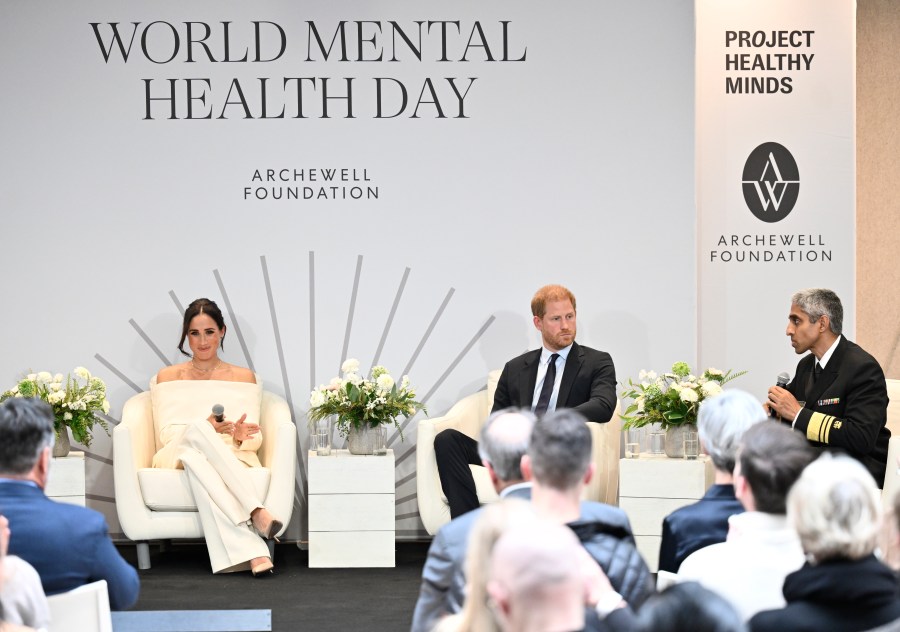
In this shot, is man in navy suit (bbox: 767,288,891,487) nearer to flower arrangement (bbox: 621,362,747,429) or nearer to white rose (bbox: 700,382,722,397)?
white rose (bbox: 700,382,722,397)

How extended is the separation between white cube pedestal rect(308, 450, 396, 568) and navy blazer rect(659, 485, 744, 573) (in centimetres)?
321

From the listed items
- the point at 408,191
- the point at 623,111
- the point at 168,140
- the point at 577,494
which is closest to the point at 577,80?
the point at 623,111

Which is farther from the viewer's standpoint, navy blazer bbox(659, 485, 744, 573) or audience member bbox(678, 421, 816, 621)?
navy blazer bbox(659, 485, 744, 573)

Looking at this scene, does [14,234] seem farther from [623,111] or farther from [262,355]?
[623,111]

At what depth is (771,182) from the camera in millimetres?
7031

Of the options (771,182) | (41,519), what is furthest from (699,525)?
(771,182)

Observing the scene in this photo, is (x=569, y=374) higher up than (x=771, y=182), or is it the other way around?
(x=771, y=182)

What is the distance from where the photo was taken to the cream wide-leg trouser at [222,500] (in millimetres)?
6059

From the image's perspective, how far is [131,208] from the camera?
7043 millimetres

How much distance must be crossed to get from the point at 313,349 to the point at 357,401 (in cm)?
87

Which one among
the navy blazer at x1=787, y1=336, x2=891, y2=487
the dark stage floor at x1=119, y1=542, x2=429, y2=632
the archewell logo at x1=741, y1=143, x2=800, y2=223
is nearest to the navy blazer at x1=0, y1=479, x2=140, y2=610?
the dark stage floor at x1=119, y1=542, x2=429, y2=632

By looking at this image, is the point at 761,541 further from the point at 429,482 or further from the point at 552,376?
the point at 552,376

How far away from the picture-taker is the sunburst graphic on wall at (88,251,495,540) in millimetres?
7031

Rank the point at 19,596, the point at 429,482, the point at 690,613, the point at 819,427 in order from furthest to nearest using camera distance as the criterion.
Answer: the point at 429,482
the point at 819,427
the point at 19,596
the point at 690,613
